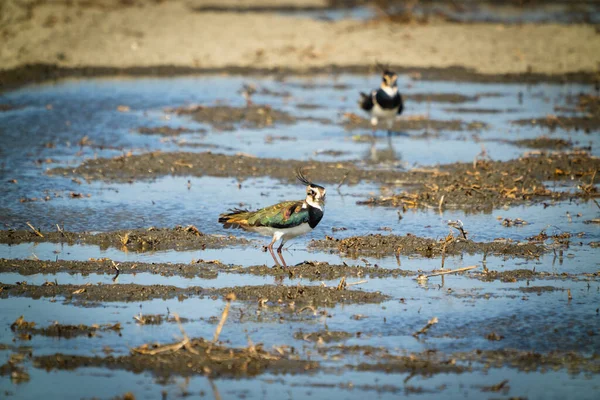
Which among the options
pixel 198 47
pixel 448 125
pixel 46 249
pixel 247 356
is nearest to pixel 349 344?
pixel 247 356

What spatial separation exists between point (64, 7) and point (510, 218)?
69.8ft

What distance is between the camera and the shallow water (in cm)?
696

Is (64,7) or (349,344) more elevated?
(64,7)

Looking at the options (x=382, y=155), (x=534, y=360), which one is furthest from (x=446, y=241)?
(x=382, y=155)

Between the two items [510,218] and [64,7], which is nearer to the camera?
[510,218]

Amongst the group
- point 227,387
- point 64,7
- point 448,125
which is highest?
point 64,7

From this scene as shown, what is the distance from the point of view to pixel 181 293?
8766mm

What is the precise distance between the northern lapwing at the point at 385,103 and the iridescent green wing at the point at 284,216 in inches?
303

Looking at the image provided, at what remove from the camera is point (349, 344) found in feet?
24.8

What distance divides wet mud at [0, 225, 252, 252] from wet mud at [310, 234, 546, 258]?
123cm

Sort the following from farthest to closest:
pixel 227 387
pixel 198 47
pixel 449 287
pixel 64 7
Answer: pixel 64 7
pixel 198 47
pixel 449 287
pixel 227 387

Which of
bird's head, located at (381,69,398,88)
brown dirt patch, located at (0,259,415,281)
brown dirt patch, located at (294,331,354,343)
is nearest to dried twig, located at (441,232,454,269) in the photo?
brown dirt patch, located at (0,259,415,281)

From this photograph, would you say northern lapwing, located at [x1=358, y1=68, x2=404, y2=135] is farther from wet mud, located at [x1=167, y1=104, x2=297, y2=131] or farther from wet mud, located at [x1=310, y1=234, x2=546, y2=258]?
wet mud, located at [x1=310, y1=234, x2=546, y2=258]

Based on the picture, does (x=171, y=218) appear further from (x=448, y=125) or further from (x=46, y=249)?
(x=448, y=125)
